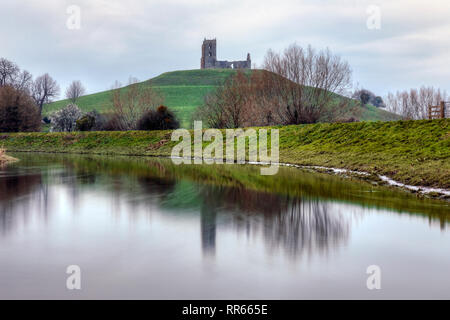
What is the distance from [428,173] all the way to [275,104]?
27.8 metres

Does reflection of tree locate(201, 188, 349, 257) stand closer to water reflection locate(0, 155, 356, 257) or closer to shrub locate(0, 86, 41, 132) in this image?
water reflection locate(0, 155, 356, 257)

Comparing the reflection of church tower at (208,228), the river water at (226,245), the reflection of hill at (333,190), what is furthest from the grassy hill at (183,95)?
the reflection of church tower at (208,228)

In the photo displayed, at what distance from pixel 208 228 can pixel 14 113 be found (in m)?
69.2

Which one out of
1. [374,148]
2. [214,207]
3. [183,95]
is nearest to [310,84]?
[374,148]

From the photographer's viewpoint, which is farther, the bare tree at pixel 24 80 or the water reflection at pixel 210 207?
the bare tree at pixel 24 80

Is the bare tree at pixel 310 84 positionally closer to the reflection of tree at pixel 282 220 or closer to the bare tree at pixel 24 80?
the reflection of tree at pixel 282 220

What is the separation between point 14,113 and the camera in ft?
227

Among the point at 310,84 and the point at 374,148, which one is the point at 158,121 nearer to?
the point at 310,84

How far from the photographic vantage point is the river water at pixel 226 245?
5.43 meters

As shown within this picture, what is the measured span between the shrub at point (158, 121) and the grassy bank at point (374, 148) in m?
7.07

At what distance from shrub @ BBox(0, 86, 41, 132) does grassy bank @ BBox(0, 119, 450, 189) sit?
99.1ft

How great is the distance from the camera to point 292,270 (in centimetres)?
603

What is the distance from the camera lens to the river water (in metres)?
5.43
